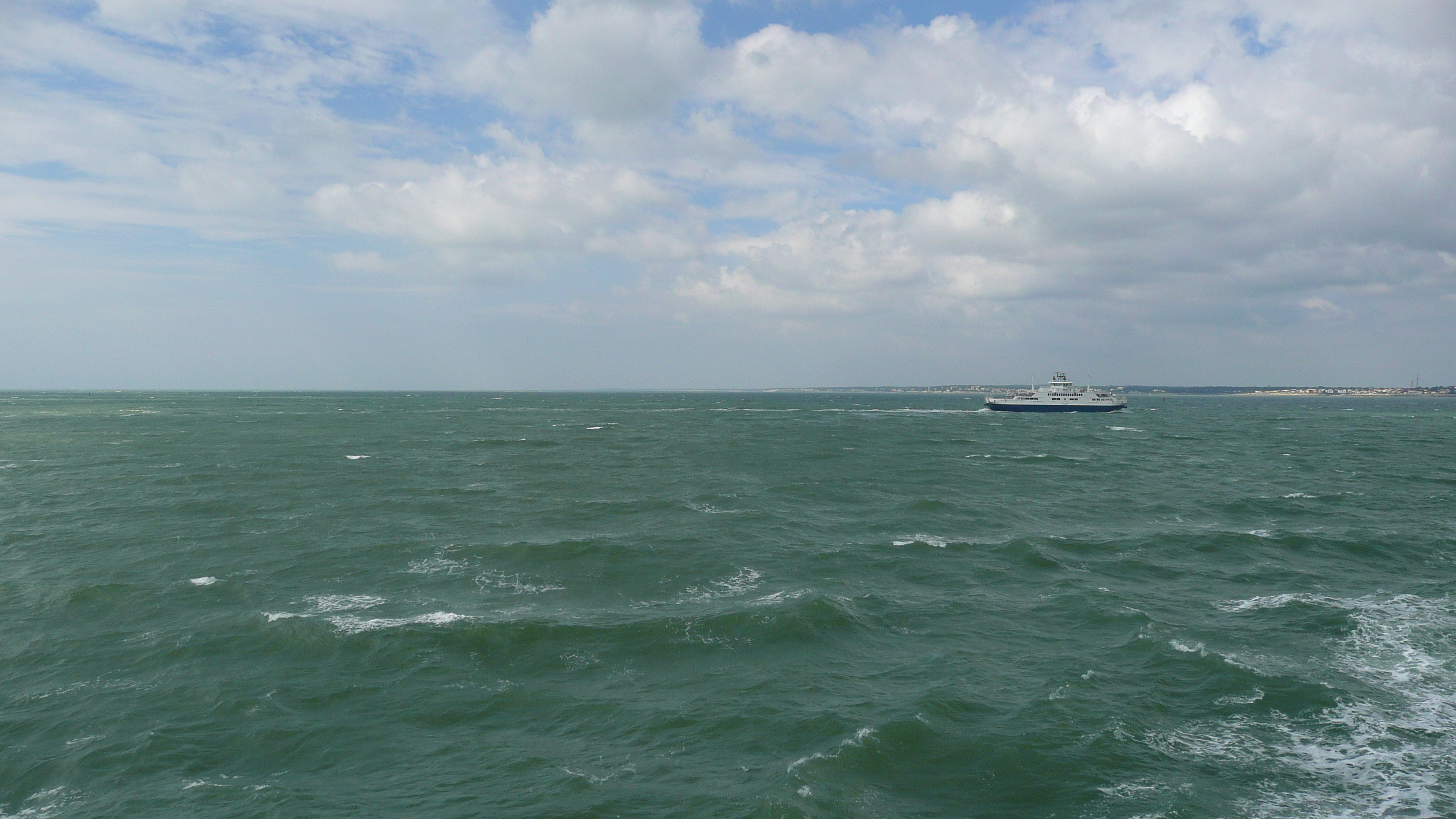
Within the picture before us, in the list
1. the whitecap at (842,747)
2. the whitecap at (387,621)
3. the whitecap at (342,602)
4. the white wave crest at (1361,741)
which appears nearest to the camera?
the white wave crest at (1361,741)

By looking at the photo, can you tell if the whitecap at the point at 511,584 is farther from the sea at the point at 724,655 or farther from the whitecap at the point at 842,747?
the whitecap at the point at 842,747

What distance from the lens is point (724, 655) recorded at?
27.4 meters

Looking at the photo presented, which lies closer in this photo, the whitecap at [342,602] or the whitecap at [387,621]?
the whitecap at [387,621]

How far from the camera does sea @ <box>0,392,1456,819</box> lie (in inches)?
743

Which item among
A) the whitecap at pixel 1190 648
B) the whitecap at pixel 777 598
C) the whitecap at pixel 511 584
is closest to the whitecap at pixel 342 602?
the whitecap at pixel 511 584

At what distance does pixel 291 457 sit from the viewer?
88.0m

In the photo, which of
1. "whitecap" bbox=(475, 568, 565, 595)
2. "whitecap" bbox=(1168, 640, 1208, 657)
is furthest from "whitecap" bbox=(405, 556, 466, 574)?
"whitecap" bbox=(1168, 640, 1208, 657)

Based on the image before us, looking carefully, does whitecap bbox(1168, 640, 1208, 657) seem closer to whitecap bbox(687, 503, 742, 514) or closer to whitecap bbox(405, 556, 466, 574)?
whitecap bbox(687, 503, 742, 514)

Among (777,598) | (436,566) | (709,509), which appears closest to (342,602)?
(436,566)

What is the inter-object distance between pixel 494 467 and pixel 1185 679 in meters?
71.5

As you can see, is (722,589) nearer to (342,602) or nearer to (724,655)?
(724,655)

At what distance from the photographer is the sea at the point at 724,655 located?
61.9 ft

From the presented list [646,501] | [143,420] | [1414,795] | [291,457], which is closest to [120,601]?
[646,501]

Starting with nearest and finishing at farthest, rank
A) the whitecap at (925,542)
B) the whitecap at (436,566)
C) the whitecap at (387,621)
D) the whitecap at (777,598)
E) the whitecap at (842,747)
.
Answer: the whitecap at (842,747)
the whitecap at (387,621)
the whitecap at (777,598)
the whitecap at (436,566)
the whitecap at (925,542)
